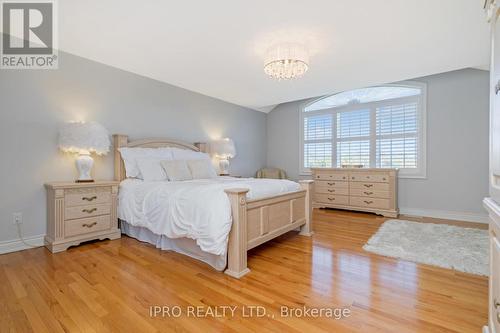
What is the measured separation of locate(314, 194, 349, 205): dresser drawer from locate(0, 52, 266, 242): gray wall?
294cm

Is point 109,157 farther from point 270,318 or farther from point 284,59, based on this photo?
point 270,318

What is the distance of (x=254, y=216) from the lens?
229 centimetres

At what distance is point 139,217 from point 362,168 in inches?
152

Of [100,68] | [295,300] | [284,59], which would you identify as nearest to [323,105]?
[284,59]

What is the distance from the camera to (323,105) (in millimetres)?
5430

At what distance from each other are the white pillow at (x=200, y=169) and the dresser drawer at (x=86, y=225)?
47.8 inches

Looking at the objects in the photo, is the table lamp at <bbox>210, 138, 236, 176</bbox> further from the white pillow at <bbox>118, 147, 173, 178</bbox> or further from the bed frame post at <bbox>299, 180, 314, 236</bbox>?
the bed frame post at <bbox>299, 180, 314, 236</bbox>

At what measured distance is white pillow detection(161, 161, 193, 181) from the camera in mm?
3244

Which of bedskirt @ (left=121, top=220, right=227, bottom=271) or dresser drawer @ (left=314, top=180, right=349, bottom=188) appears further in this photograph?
dresser drawer @ (left=314, top=180, right=349, bottom=188)

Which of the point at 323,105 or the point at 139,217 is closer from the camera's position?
the point at 139,217

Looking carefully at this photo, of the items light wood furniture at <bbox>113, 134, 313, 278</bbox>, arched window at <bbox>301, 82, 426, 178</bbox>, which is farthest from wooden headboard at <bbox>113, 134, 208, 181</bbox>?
arched window at <bbox>301, 82, 426, 178</bbox>

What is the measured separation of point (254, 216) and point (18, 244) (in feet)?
8.44

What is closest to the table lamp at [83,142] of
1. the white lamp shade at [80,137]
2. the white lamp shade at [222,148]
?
the white lamp shade at [80,137]

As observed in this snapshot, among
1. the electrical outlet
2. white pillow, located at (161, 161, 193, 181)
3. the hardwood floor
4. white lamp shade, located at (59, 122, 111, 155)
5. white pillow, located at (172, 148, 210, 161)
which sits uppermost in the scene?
white lamp shade, located at (59, 122, 111, 155)
